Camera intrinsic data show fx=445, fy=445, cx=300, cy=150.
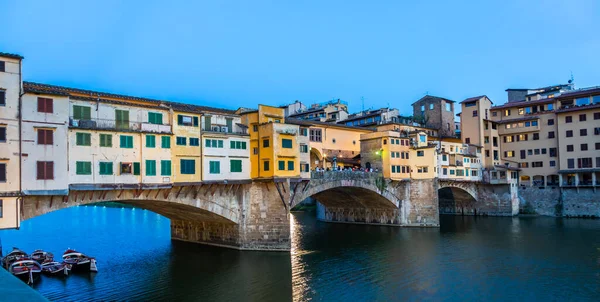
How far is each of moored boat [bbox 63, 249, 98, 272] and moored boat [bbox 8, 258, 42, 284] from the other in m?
2.42

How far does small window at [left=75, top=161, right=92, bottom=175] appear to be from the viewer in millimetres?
31053

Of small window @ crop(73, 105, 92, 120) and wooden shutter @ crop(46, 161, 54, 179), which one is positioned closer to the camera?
wooden shutter @ crop(46, 161, 54, 179)

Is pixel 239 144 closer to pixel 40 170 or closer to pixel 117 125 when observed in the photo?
pixel 117 125

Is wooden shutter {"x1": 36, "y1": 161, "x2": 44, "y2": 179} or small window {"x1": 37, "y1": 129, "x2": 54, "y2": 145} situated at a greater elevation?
small window {"x1": 37, "y1": 129, "x2": 54, "y2": 145}

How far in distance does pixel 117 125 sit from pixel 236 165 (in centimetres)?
1162

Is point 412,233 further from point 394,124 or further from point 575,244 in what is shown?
point 394,124

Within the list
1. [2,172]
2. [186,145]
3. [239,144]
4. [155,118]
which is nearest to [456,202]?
[239,144]

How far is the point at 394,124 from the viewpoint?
72.8 metres

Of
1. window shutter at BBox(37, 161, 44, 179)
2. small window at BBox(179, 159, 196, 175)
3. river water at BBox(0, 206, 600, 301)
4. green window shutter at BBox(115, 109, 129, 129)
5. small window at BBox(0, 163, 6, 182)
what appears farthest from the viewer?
small window at BBox(179, 159, 196, 175)

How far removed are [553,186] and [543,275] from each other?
44.5 metres

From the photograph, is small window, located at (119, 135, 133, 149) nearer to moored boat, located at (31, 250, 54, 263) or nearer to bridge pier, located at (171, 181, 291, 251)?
moored boat, located at (31, 250, 54, 263)

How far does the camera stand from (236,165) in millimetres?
41375

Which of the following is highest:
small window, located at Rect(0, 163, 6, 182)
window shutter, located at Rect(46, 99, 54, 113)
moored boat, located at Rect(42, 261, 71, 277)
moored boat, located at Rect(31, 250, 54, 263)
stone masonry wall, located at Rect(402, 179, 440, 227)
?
window shutter, located at Rect(46, 99, 54, 113)

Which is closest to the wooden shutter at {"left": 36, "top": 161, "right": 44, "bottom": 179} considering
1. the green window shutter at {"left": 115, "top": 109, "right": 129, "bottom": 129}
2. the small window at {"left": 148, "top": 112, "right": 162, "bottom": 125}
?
the green window shutter at {"left": 115, "top": 109, "right": 129, "bottom": 129}
